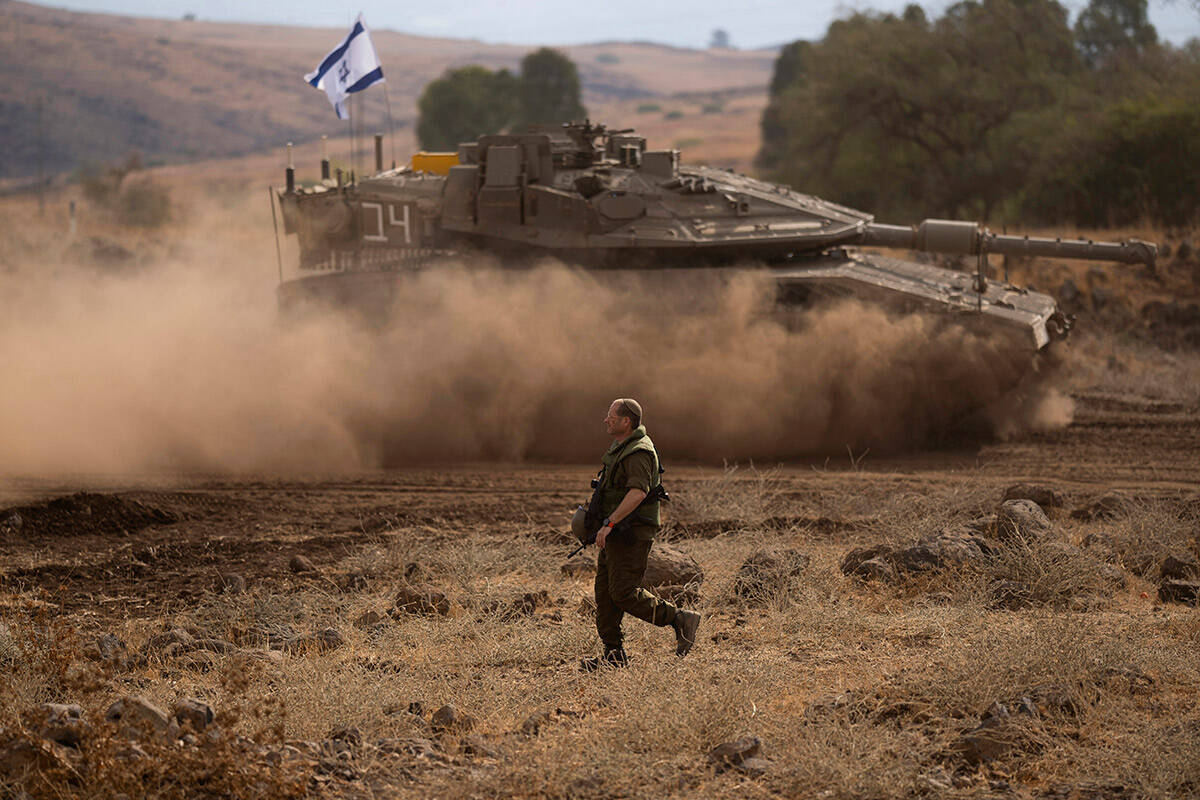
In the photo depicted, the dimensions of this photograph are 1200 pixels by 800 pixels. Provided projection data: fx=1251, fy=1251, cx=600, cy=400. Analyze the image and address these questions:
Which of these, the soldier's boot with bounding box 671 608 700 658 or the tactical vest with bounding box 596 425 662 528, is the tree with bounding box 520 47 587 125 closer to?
the tactical vest with bounding box 596 425 662 528

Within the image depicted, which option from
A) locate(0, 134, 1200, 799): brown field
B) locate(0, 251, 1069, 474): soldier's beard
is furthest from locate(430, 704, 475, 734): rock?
locate(0, 251, 1069, 474): soldier's beard

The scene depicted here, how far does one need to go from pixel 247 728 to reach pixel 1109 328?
16.4 metres

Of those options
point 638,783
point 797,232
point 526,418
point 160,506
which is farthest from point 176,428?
point 638,783

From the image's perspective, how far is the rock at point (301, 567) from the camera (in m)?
8.82

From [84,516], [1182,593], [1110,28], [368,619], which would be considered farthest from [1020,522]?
[1110,28]

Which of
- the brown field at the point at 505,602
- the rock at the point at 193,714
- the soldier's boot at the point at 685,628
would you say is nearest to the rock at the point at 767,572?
the brown field at the point at 505,602

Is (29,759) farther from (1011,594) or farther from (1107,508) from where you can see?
(1107,508)

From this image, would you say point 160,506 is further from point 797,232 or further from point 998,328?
point 998,328

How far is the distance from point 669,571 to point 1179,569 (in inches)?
129

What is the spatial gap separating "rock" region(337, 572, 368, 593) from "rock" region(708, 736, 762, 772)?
12.2ft

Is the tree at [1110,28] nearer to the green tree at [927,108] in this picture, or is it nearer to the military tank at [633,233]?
the green tree at [927,108]

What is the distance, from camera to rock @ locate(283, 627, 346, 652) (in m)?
7.05

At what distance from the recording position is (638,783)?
5098 millimetres

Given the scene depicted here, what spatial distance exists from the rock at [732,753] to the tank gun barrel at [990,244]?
28.5 ft
